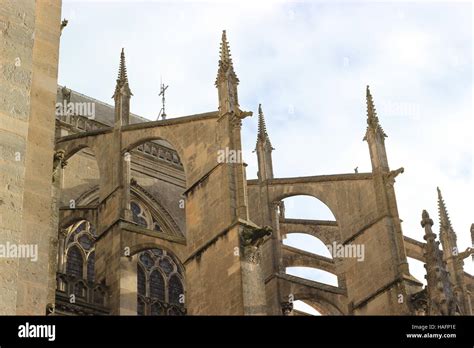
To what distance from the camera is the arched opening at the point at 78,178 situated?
20359mm

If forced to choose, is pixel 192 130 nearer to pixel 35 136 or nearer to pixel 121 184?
pixel 121 184

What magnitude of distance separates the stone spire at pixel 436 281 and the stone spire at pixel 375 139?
308 centimetres

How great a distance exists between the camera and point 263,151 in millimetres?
20062

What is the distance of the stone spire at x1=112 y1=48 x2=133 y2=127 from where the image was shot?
1844cm

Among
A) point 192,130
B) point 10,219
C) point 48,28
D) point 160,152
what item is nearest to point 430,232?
point 192,130

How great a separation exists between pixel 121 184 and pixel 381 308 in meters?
5.33

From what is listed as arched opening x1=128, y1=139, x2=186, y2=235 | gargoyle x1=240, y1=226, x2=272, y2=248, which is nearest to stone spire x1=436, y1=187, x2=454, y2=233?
arched opening x1=128, y1=139, x2=186, y2=235

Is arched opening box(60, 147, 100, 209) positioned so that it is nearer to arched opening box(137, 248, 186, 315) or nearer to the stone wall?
arched opening box(137, 248, 186, 315)

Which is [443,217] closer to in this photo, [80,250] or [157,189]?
[157,189]

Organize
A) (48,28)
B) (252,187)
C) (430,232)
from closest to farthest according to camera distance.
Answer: (48,28)
(430,232)
(252,187)

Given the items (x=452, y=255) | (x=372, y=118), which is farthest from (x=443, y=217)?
(x=372, y=118)
